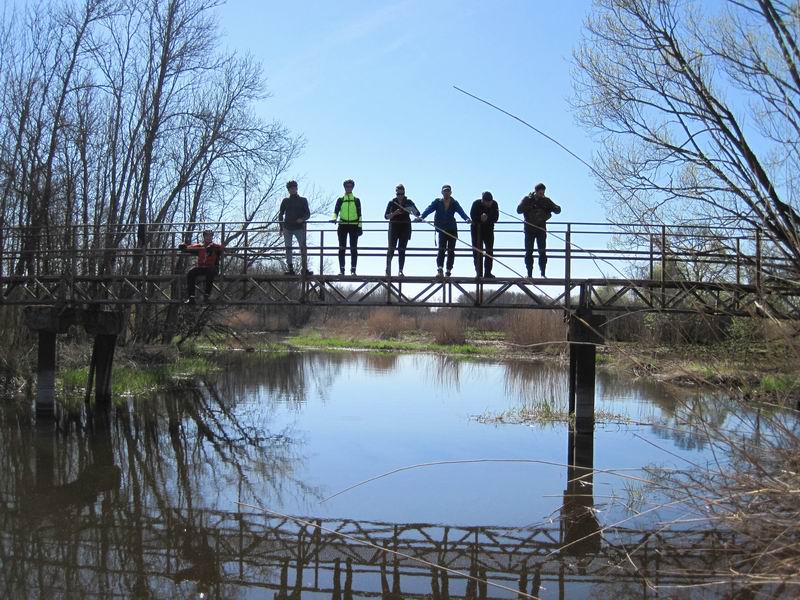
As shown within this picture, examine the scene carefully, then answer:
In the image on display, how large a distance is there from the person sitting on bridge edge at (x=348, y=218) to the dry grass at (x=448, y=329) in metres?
29.6

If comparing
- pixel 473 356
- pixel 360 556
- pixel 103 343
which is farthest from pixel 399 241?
pixel 473 356

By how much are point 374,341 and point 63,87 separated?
27975 millimetres

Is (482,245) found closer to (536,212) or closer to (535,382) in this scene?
(536,212)

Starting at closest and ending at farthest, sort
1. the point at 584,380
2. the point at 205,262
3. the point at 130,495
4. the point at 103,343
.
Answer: the point at 130,495 < the point at 584,380 < the point at 205,262 < the point at 103,343

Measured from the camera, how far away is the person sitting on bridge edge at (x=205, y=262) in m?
15.1

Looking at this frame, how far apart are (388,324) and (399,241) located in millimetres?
36422

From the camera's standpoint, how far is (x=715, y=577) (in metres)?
7.29

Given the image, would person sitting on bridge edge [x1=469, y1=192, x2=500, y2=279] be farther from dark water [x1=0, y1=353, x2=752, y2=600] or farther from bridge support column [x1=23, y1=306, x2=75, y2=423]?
bridge support column [x1=23, y1=306, x2=75, y2=423]

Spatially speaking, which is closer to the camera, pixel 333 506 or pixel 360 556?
pixel 360 556

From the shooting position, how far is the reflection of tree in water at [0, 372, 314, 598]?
7633 mm

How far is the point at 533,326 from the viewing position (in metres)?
32.6

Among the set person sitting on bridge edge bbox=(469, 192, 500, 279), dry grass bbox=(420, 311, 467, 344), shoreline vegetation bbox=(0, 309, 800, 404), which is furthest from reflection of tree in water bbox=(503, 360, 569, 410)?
dry grass bbox=(420, 311, 467, 344)

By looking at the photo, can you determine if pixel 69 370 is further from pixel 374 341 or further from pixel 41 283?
pixel 374 341

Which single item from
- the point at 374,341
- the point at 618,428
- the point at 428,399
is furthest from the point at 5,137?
the point at 374,341
